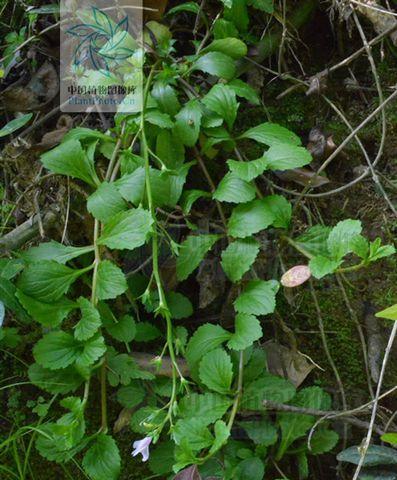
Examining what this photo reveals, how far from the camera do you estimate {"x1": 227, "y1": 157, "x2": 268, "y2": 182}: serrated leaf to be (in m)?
1.33

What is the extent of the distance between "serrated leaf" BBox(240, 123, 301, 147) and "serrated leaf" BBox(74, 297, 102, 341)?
519 mm

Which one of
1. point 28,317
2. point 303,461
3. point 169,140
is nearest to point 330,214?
point 169,140

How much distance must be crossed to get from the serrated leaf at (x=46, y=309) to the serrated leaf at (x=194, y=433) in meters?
0.32

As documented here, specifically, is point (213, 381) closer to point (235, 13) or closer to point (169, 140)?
point (169, 140)

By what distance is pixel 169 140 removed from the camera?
1.44m

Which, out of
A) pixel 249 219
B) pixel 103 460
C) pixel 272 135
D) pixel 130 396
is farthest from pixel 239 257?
pixel 103 460

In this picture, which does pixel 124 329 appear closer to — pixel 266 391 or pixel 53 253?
pixel 53 253

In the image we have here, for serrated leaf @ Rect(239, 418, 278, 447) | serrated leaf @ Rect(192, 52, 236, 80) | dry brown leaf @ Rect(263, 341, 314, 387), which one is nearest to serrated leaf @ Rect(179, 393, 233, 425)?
serrated leaf @ Rect(239, 418, 278, 447)

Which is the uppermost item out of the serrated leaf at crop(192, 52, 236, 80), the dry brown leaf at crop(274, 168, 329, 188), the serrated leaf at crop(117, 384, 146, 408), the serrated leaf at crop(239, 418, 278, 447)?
the serrated leaf at crop(192, 52, 236, 80)

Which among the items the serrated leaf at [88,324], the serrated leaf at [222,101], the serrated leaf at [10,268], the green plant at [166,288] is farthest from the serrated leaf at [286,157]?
the serrated leaf at [10,268]

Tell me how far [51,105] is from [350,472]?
46.2 inches

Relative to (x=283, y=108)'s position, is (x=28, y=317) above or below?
below

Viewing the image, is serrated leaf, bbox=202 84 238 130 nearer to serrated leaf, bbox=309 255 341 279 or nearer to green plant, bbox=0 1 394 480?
green plant, bbox=0 1 394 480

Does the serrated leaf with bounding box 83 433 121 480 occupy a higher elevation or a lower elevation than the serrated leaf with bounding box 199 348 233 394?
lower
